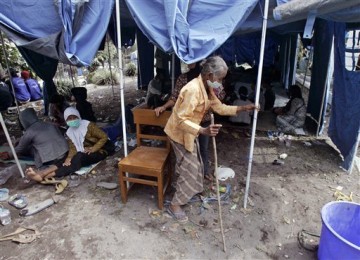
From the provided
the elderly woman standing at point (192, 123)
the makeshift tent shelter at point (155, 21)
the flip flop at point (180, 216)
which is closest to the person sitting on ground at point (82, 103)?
the makeshift tent shelter at point (155, 21)

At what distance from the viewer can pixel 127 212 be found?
3494 millimetres

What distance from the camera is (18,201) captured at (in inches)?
146

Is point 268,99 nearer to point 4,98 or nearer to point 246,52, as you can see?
point 4,98

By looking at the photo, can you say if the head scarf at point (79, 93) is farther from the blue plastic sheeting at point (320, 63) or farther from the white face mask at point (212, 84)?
the blue plastic sheeting at point (320, 63)

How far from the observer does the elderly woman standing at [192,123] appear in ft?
9.16

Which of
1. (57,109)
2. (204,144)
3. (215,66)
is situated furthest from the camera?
(57,109)

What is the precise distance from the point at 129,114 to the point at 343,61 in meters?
4.30

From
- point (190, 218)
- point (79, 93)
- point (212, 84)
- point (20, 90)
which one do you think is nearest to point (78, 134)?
point (79, 93)

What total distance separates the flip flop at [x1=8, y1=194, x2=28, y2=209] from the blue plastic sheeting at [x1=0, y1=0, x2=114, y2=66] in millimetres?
1999

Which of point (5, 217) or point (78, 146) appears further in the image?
point (78, 146)

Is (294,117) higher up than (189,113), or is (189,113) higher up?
(189,113)

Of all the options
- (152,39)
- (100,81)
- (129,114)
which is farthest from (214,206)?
(100,81)

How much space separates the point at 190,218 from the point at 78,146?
2334 millimetres

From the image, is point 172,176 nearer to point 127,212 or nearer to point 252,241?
point 127,212
